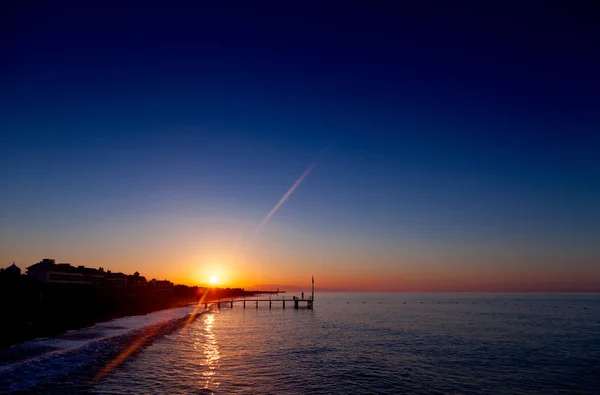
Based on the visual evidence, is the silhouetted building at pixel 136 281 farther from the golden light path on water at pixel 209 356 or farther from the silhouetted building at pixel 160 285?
the golden light path on water at pixel 209 356

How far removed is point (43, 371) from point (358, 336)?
39.8 m

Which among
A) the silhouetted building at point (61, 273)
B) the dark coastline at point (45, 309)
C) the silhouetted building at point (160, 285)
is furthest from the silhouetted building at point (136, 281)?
the dark coastline at point (45, 309)

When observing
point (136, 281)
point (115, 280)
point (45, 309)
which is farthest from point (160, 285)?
point (45, 309)

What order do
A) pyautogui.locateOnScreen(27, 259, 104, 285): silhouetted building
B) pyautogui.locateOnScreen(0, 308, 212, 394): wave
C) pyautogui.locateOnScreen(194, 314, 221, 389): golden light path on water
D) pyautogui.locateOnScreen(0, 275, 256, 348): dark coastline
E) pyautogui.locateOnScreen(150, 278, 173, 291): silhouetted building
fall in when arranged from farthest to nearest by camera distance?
pyautogui.locateOnScreen(150, 278, 173, 291): silhouetted building, pyautogui.locateOnScreen(27, 259, 104, 285): silhouetted building, pyautogui.locateOnScreen(0, 275, 256, 348): dark coastline, pyautogui.locateOnScreen(194, 314, 221, 389): golden light path on water, pyautogui.locateOnScreen(0, 308, 212, 394): wave

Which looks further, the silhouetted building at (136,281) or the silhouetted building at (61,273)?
the silhouetted building at (136,281)

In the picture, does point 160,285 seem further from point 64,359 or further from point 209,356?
point 64,359

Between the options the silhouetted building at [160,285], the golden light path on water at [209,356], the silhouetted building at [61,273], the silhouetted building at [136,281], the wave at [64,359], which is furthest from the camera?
the silhouetted building at [160,285]

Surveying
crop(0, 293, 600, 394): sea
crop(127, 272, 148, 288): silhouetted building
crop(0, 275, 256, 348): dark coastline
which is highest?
crop(127, 272, 148, 288): silhouetted building

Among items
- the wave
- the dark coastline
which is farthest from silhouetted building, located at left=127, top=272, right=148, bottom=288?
the wave

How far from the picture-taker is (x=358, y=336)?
5647cm

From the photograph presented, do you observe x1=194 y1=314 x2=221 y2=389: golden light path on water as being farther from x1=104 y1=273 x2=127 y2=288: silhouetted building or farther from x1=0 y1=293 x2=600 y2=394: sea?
x1=104 y1=273 x2=127 y2=288: silhouetted building

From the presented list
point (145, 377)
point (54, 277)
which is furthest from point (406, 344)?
point (54, 277)

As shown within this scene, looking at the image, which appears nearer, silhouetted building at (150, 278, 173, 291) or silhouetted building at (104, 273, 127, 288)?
silhouetted building at (104, 273, 127, 288)

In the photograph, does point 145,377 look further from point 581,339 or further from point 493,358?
point 581,339
